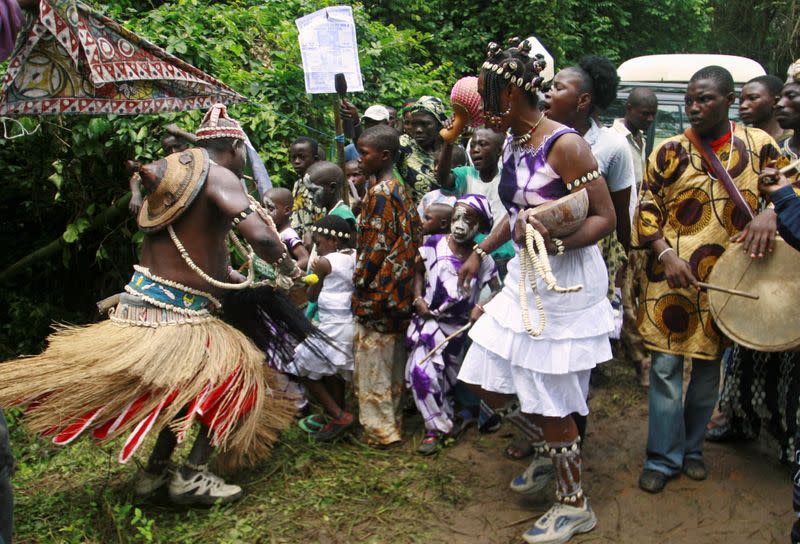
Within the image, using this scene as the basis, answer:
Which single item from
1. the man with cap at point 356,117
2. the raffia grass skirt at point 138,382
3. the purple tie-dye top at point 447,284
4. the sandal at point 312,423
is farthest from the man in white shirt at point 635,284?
the raffia grass skirt at point 138,382

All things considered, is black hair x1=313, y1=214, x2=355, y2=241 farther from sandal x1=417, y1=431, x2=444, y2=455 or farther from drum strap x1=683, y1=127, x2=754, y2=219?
drum strap x1=683, y1=127, x2=754, y2=219

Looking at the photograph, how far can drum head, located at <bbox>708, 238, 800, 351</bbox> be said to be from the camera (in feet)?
10.7

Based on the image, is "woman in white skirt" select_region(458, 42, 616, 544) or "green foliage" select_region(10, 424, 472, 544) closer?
"woman in white skirt" select_region(458, 42, 616, 544)

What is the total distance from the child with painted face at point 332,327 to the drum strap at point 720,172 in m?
2.16

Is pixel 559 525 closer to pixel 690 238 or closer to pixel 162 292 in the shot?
pixel 690 238

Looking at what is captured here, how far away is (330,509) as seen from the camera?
3746mm

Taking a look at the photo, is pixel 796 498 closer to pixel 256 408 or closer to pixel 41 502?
pixel 256 408

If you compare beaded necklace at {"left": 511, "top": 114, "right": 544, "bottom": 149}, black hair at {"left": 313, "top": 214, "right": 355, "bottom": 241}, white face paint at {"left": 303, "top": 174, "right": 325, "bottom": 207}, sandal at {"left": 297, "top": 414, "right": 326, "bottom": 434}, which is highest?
beaded necklace at {"left": 511, "top": 114, "right": 544, "bottom": 149}

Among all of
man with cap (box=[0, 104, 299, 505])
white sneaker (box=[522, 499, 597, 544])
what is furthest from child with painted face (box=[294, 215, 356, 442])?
white sneaker (box=[522, 499, 597, 544])

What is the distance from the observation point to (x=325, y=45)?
568 centimetres

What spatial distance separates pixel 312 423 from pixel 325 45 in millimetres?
2915

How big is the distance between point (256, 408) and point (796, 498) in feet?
7.57

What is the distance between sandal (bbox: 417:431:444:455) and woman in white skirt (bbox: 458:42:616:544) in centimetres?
110

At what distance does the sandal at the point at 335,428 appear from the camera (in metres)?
4.57
